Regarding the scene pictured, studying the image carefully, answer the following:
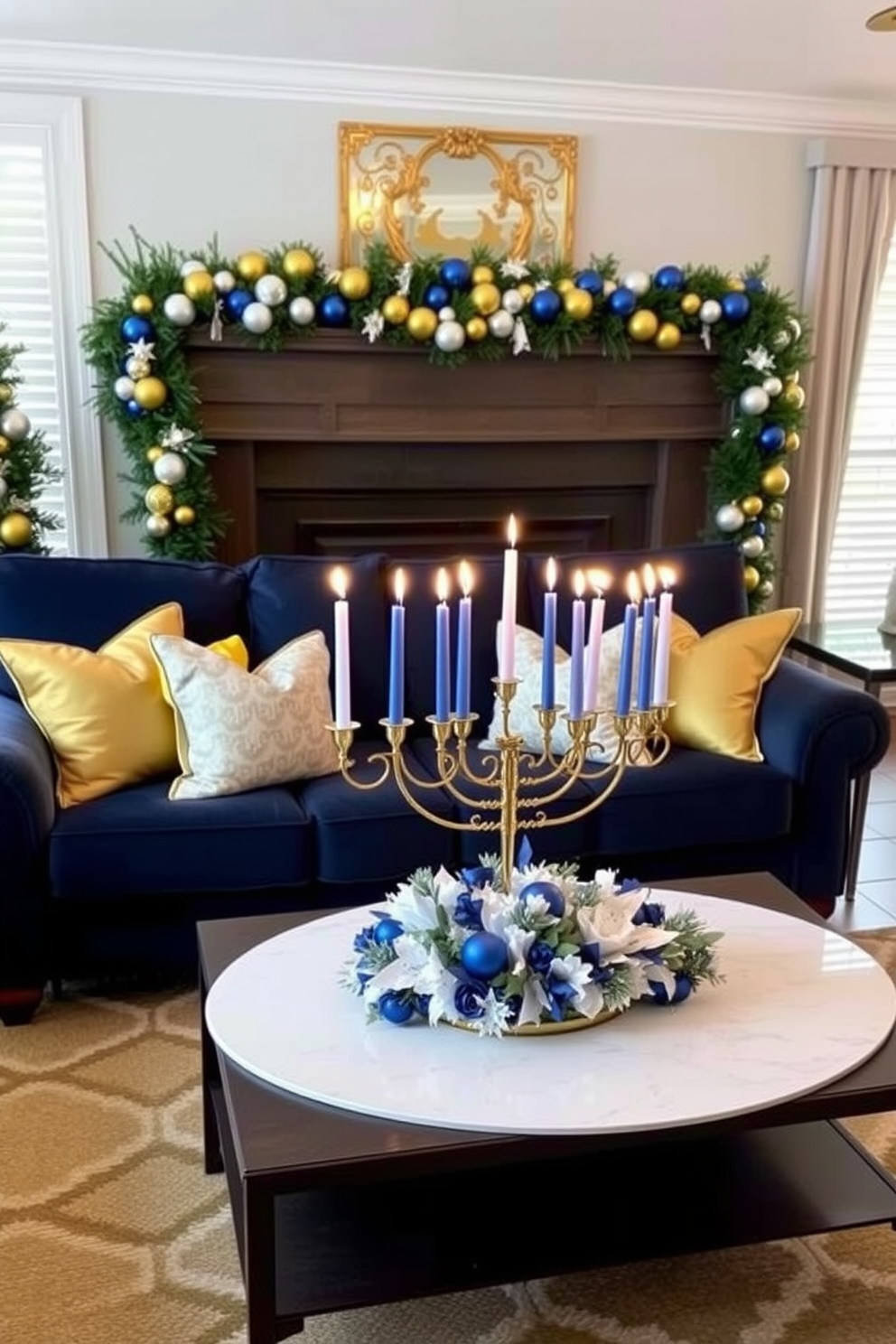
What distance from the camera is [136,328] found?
3855 mm

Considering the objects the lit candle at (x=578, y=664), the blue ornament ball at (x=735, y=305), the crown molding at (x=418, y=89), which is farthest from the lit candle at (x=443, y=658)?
the crown molding at (x=418, y=89)

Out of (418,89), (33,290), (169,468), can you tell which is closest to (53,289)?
(33,290)

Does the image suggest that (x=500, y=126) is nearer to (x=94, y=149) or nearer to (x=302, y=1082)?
(x=94, y=149)

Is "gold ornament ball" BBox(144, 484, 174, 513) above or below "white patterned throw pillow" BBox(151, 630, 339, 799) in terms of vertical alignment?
above

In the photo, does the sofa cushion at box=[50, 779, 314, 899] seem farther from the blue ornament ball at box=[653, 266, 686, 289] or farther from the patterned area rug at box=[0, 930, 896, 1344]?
the blue ornament ball at box=[653, 266, 686, 289]

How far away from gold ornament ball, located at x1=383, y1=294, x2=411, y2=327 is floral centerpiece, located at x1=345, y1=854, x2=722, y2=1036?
267 centimetres

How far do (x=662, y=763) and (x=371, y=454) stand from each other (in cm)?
196

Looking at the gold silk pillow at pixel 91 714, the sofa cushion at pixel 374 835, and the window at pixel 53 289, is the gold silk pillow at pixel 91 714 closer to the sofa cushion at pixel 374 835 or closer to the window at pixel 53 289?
the sofa cushion at pixel 374 835

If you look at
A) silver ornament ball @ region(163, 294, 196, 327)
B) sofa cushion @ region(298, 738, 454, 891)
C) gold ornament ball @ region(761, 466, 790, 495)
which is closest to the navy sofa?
sofa cushion @ region(298, 738, 454, 891)

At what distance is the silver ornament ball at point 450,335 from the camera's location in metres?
4.05

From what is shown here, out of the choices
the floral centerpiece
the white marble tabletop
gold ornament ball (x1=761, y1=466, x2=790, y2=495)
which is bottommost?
the white marble tabletop

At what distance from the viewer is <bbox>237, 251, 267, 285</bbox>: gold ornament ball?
3.93m

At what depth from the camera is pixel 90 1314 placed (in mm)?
1843

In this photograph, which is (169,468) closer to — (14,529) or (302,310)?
(14,529)
